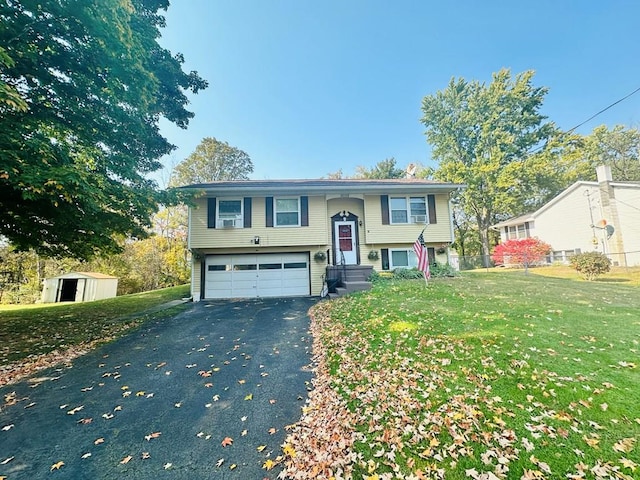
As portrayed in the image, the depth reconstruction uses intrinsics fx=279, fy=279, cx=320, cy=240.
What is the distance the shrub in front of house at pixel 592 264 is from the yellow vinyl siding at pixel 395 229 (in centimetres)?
580

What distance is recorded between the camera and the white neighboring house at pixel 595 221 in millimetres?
16281

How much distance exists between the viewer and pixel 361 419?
11.4 feet

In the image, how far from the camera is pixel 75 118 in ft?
25.9

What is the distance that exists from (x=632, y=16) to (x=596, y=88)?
A: 8.05m

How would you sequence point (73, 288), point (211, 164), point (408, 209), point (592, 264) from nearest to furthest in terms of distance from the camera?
point (592, 264) → point (408, 209) → point (73, 288) → point (211, 164)

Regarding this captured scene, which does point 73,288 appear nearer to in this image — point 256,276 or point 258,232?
point 256,276

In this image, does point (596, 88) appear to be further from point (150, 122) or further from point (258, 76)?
point (150, 122)

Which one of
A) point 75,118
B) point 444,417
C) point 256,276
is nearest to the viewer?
point 444,417

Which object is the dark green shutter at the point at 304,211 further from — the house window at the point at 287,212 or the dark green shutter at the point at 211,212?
the dark green shutter at the point at 211,212

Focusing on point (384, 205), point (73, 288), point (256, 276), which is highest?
point (384, 205)

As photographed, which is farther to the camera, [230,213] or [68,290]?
[68,290]

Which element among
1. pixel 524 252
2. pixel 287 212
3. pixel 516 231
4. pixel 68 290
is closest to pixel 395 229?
pixel 287 212

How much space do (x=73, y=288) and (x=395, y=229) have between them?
2249 centimetres

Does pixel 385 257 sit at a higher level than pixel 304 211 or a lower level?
lower
